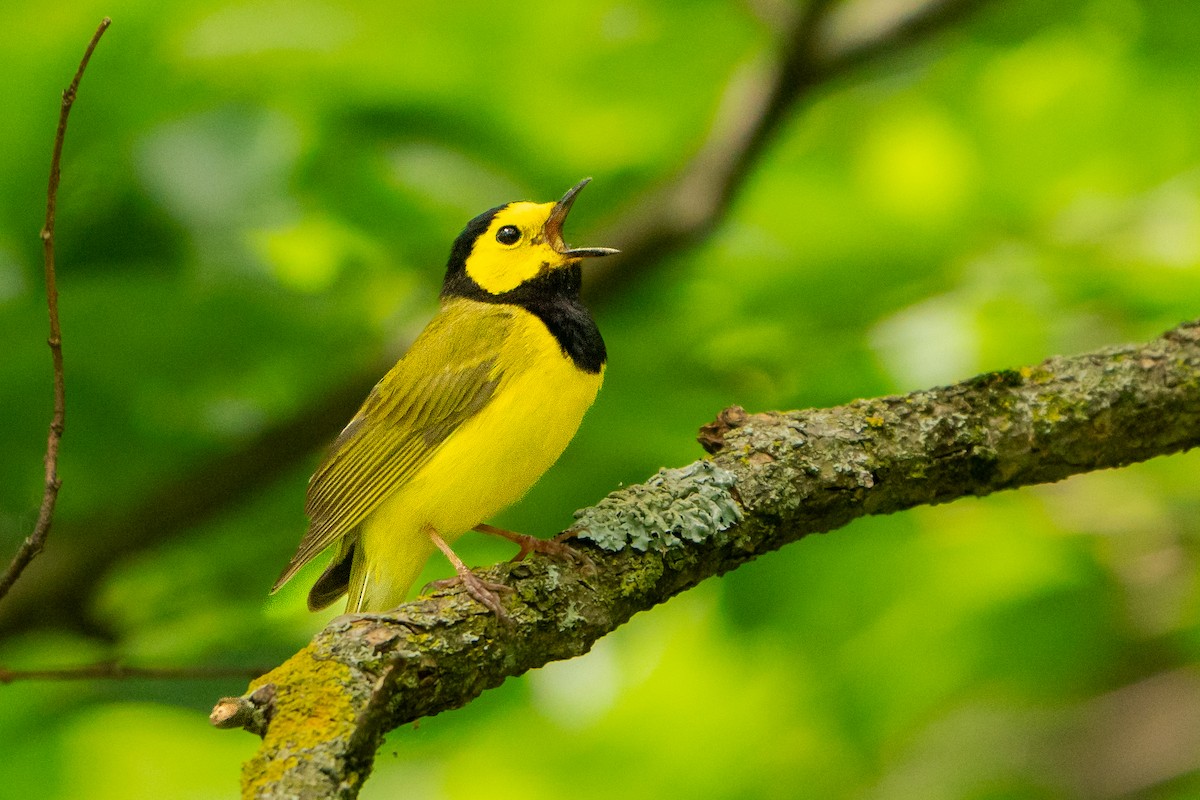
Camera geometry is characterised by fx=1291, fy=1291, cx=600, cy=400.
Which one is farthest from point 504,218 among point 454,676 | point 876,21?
point 454,676

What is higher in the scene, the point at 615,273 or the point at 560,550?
the point at 615,273

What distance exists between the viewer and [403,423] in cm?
435

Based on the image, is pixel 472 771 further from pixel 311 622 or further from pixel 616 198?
pixel 616 198

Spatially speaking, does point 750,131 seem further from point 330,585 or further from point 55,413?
point 55,413

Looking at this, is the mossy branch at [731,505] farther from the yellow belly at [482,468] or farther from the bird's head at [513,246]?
the bird's head at [513,246]

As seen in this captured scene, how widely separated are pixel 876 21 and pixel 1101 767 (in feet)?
17.3

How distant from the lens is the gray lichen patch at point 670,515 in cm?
340

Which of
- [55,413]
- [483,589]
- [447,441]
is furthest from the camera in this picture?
[447,441]

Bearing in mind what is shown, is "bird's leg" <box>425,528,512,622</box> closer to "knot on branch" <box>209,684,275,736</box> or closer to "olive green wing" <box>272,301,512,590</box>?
"knot on branch" <box>209,684,275,736</box>

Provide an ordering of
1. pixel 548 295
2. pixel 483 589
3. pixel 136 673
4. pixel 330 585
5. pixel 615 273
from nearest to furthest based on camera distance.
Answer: pixel 483 589
pixel 136 673
pixel 330 585
pixel 548 295
pixel 615 273

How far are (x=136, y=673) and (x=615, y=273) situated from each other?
97.2 inches

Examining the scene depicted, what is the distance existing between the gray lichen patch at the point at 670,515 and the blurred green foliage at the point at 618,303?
1187 millimetres

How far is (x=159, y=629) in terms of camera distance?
16.1ft

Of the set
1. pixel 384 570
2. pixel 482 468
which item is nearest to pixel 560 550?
pixel 482 468
